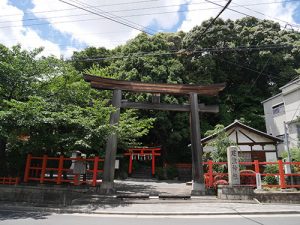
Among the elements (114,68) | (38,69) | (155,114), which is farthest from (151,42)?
(38,69)

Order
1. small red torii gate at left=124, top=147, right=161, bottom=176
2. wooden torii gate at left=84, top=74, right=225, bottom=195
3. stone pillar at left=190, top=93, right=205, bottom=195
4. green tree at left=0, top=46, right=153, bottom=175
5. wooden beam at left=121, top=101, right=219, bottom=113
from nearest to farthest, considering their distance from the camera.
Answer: green tree at left=0, top=46, right=153, bottom=175
wooden torii gate at left=84, top=74, right=225, bottom=195
stone pillar at left=190, top=93, right=205, bottom=195
wooden beam at left=121, top=101, right=219, bottom=113
small red torii gate at left=124, top=147, right=161, bottom=176

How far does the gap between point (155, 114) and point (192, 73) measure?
8.78 metres

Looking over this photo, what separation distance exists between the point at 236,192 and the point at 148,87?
7368 millimetres

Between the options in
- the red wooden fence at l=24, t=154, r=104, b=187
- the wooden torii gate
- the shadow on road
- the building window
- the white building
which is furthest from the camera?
the building window

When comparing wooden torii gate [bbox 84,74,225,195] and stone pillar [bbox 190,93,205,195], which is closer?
wooden torii gate [bbox 84,74,225,195]

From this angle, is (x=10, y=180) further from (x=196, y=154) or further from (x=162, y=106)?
(x=196, y=154)

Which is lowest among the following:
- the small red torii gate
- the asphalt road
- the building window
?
the asphalt road

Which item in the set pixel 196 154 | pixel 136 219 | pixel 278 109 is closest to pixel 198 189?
pixel 196 154

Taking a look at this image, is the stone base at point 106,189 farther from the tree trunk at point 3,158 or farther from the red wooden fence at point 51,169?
the tree trunk at point 3,158

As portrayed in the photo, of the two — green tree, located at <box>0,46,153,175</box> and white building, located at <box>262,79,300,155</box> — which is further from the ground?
white building, located at <box>262,79,300,155</box>

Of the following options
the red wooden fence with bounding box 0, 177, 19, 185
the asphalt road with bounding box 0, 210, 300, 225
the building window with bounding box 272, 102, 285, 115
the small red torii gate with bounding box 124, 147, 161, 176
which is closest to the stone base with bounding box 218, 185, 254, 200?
the asphalt road with bounding box 0, 210, 300, 225

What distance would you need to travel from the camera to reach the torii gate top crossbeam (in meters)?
13.8

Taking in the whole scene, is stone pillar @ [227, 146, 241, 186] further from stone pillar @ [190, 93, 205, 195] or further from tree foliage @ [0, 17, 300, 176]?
tree foliage @ [0, 17, 300, 176]

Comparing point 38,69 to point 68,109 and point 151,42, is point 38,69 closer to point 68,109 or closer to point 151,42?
point 68,109
